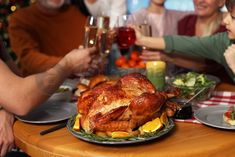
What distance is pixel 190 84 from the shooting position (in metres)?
1.70

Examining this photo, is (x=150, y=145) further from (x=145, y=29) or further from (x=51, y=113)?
(x=145, y=29)

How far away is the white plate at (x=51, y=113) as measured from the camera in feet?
4.90

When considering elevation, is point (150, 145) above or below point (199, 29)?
below

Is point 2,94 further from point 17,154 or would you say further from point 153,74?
point 153,74

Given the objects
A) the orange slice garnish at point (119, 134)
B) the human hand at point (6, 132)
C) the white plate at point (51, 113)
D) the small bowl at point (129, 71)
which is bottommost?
the human hand at point (6, 132)

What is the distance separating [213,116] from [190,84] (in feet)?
0.85

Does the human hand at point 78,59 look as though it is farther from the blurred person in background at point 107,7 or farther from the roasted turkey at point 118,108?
the blurred person in background at point 107,7

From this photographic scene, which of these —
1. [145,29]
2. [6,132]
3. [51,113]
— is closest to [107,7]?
[145,29]

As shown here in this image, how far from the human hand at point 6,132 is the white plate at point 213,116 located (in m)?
0.70

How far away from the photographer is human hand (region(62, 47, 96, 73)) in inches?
67.7

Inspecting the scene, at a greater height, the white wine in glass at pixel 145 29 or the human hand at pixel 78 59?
the white wine in glass at pixel 145 29

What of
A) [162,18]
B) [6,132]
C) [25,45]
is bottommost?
[6,132]

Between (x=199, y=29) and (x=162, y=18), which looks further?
(x=162, y=18)

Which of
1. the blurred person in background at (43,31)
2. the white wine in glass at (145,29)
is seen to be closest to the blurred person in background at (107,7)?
the blurred person in background at (43,31)
